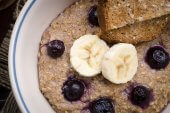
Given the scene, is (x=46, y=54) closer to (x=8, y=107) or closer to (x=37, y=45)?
(x=37, y=45)

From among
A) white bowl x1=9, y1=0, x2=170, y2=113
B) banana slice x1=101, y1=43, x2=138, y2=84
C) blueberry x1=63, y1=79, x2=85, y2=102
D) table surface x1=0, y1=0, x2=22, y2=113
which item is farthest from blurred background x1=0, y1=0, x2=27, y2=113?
banana slice x1=101, y1=43, x2=138, y2=84

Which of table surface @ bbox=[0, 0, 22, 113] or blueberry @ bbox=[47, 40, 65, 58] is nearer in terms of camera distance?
blueberry @ bbox=[47, 40, 65, 58]

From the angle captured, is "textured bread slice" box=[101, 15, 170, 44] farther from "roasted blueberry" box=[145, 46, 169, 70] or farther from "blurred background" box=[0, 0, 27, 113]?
→ "blurred background" box=[0, 0, 27, 113]

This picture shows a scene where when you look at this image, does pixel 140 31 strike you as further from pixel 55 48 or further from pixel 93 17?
pixel 55 48

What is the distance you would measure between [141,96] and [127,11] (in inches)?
11.6

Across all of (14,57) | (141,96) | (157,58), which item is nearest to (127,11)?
(157,58)

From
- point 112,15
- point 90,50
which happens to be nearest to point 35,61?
point 90,50

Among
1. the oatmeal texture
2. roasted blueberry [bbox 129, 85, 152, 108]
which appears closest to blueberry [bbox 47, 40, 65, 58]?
the oatmeal texture

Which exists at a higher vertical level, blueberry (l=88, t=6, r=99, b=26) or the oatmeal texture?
blueberry (l=88, t=6, r=99, b=26)

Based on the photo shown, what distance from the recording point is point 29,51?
166cm

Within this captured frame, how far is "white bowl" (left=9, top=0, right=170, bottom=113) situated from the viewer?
5.21ft

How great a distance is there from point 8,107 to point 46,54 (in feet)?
1.20

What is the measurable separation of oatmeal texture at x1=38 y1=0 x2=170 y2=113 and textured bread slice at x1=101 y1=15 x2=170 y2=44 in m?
0.03

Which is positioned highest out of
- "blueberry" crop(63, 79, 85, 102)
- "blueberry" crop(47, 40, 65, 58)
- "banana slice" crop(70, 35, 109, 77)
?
"blueberry" crop(47, 40, 65, 58)
